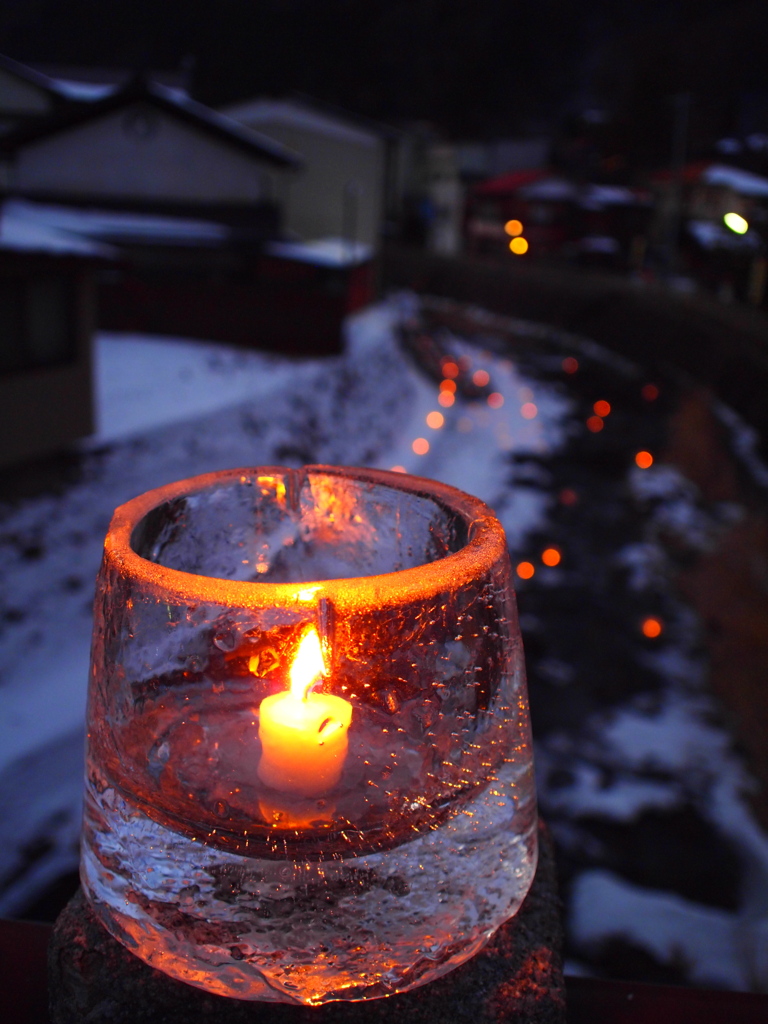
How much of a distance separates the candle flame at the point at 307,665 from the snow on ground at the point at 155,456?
155 inches

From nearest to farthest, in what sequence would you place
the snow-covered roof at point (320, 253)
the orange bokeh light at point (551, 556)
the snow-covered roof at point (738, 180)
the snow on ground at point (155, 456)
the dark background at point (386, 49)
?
the snow-covered roof at point (738, 180) < the snow on ground at point (155, 456) < the orange bokeh light at point (551, 556) < the dark background at point (386, 49) < the snow-covered roof at point (320, 253)

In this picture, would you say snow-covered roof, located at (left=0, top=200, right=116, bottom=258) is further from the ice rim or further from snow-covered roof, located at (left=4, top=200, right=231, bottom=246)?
the ice rim

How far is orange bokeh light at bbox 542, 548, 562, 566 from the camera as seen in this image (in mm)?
8992

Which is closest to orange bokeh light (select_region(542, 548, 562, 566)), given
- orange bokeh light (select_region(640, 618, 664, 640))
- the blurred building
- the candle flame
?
orange bokeh light (select_region(640, 618, 664, 640))

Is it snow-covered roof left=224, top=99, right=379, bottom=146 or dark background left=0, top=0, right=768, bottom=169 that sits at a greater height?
dark background left=0, top=0, right=768, bottom=169

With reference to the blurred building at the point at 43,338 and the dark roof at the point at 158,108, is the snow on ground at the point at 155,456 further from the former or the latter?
the dark roof at the point at 158,108

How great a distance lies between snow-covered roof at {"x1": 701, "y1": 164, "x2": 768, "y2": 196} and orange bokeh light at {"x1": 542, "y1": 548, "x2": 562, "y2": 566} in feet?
22.0

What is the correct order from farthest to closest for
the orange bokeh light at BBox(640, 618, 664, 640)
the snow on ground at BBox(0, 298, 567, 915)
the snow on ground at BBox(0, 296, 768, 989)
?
1. the orange bokeh light at BBox(640, 618, 664, 640)
2. the snow on ground at BBox(0, 298, 567, 915)
3. the snow on ground at BBox(0, 296, 768, 989)

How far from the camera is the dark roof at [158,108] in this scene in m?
13.2

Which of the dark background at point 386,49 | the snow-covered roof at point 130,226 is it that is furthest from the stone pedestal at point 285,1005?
the snow-covered roof at point 130,226

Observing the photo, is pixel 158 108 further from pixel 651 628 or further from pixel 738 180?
pixel 738 180

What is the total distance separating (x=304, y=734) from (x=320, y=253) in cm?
1579

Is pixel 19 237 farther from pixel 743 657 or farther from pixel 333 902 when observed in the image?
pixel 333 902

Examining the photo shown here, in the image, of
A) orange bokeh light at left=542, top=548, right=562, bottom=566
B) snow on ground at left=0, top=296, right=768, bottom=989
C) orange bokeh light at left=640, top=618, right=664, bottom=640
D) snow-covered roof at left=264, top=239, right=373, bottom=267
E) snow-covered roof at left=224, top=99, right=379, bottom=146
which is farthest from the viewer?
snow-covered roof at left=224, top=99, right=379, bottom=146
